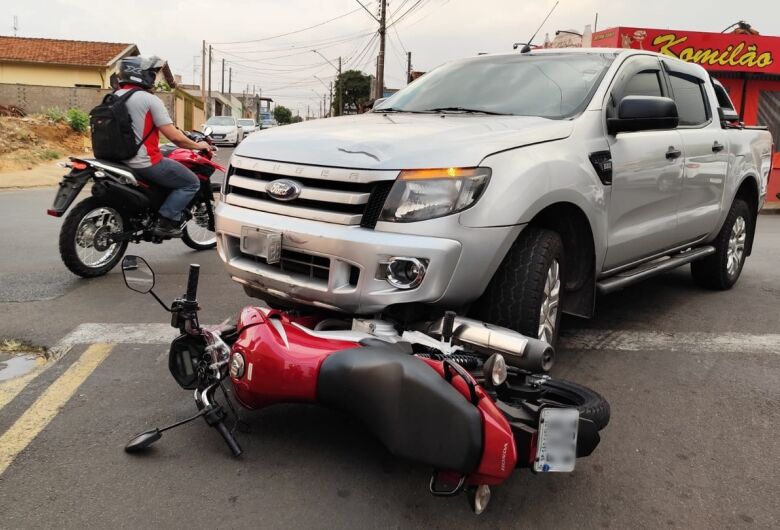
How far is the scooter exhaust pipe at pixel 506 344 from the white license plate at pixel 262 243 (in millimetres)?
861

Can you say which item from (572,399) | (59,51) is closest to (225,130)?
(59,51)

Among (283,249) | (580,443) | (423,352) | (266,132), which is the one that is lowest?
(580,443)

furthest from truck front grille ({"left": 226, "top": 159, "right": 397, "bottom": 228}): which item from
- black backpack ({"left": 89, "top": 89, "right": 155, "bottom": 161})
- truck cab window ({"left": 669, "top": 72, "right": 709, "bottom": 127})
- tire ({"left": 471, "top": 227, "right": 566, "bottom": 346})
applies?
truck cab window ({"left": 669, "top": 72, "right": 709, "bottom": 127})

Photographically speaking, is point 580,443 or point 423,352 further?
point 423,352

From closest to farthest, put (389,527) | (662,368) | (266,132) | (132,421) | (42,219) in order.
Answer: (389,527), (132,421), (266,132), (662,368), (42,219)

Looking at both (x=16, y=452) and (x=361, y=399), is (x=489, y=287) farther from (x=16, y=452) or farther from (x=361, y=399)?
(x=16, y=452)

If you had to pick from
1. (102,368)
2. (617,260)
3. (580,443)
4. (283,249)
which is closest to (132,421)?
(102,368)

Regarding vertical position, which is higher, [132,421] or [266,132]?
[266,132]

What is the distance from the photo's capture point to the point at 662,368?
407cm

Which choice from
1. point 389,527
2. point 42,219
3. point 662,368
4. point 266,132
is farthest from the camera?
point 42,219

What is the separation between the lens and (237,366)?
9.21 ft

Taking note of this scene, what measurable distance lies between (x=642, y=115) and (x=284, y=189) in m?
2.01

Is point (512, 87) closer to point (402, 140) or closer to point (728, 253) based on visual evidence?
point (402, 140)

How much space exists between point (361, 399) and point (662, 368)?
7.59ft
